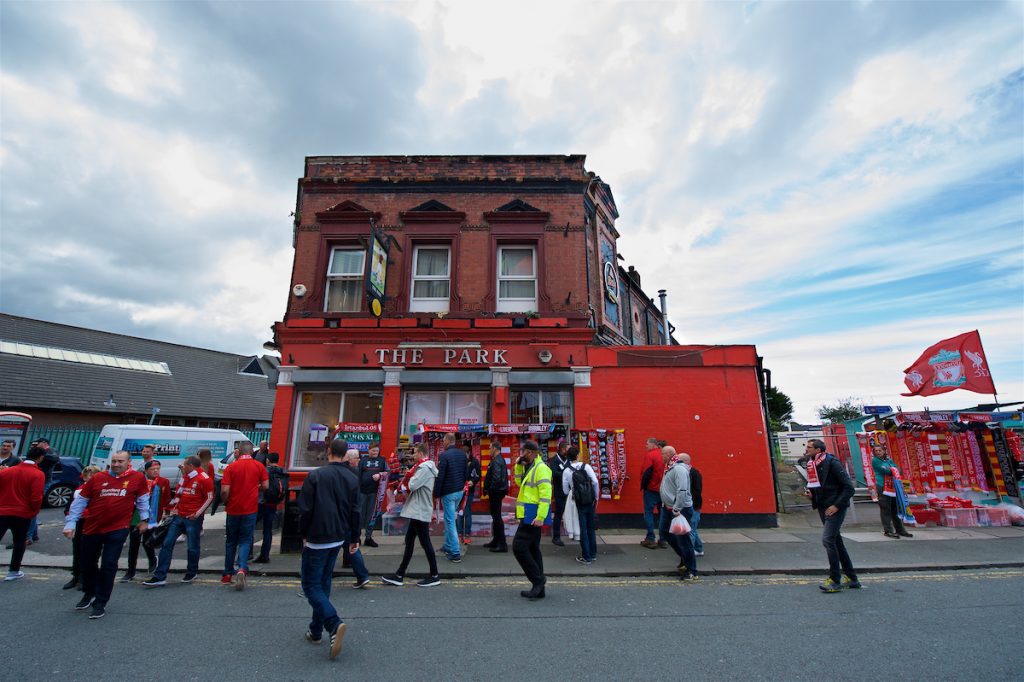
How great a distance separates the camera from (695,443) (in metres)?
10.7

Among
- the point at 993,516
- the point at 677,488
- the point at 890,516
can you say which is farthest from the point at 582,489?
the point at 993,516

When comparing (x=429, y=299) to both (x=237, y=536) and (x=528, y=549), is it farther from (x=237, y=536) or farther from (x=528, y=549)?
(x=528, y=549)

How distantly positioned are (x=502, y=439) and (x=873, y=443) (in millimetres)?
8974

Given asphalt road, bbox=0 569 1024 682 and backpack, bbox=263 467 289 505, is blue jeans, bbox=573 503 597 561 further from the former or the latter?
backpack, bbox=263 467 289 505

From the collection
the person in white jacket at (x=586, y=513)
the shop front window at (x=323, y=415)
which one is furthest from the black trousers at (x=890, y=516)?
the shop front window at (x=323, y=415)

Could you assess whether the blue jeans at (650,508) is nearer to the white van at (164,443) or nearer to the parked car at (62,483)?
the white van at (164,443)

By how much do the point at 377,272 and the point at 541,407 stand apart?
5231 millimetres

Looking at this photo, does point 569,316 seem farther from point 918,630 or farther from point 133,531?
point 133,531

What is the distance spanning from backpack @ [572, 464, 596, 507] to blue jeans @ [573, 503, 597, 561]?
0.44 ft

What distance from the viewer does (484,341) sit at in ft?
37.5

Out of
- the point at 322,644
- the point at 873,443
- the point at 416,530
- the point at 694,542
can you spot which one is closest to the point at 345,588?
the point at 416,530

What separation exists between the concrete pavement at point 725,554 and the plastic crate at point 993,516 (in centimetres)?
28

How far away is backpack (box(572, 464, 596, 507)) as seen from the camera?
744 centimetres

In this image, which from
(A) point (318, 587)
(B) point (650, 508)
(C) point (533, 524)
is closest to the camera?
(A) point (318, 587)
